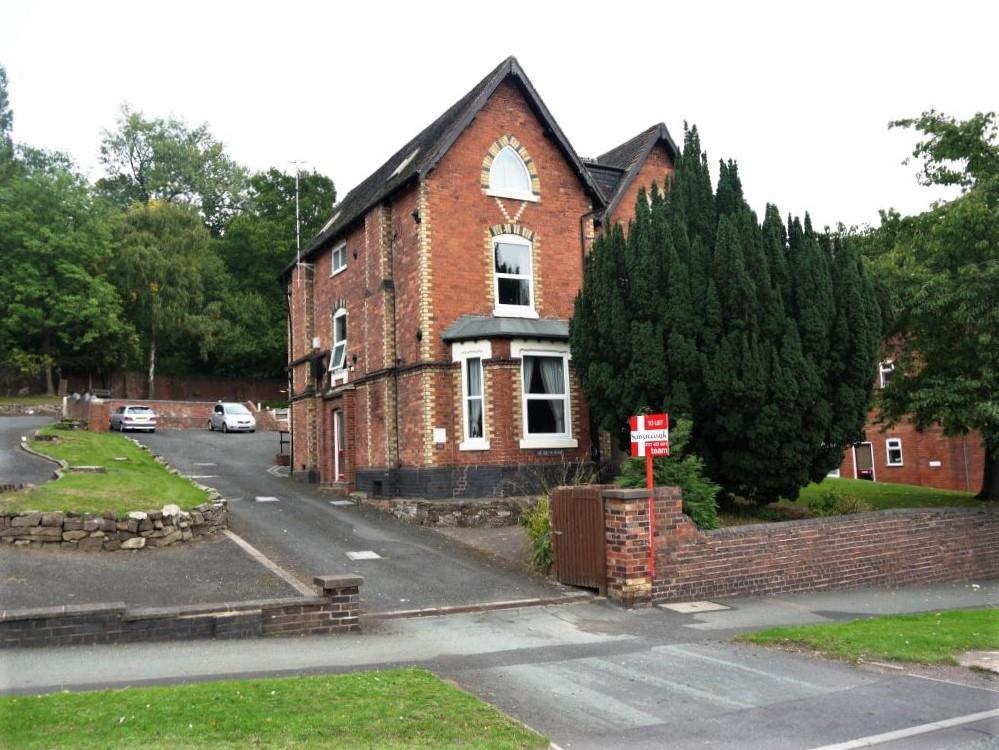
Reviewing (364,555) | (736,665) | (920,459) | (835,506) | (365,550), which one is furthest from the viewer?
(920,459)

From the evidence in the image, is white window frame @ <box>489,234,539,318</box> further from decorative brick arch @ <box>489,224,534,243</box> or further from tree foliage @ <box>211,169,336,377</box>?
tree foliage @ <box>211,169,336,377</box>

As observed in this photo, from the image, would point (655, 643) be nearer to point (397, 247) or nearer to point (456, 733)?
point (456, 733)

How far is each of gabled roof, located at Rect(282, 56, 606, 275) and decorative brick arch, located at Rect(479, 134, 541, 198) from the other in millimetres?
844

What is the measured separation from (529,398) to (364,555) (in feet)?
19.8

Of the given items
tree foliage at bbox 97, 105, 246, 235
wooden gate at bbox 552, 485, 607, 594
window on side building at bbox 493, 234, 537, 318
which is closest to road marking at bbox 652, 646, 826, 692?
wooden gate at bbox 552, 485, 607, 594

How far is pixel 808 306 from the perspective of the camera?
14.9 metres

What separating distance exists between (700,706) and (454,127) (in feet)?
49.3

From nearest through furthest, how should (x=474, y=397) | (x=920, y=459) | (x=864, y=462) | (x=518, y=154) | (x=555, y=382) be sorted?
(x=474, y=397)
(x=555, y=382)
(x=518, y=154)
(x=920, y=459)
(x=864, y=462)

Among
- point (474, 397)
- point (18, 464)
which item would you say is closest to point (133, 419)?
point (18, 464)

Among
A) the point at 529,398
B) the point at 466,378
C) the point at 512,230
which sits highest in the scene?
the point at 512,230

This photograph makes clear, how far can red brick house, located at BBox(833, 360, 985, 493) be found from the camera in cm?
3456

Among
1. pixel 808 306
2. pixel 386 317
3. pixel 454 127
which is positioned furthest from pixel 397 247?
pixel 808 306

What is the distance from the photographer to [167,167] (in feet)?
201

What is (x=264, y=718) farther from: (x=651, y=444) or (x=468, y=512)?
(x=468, y=512)
